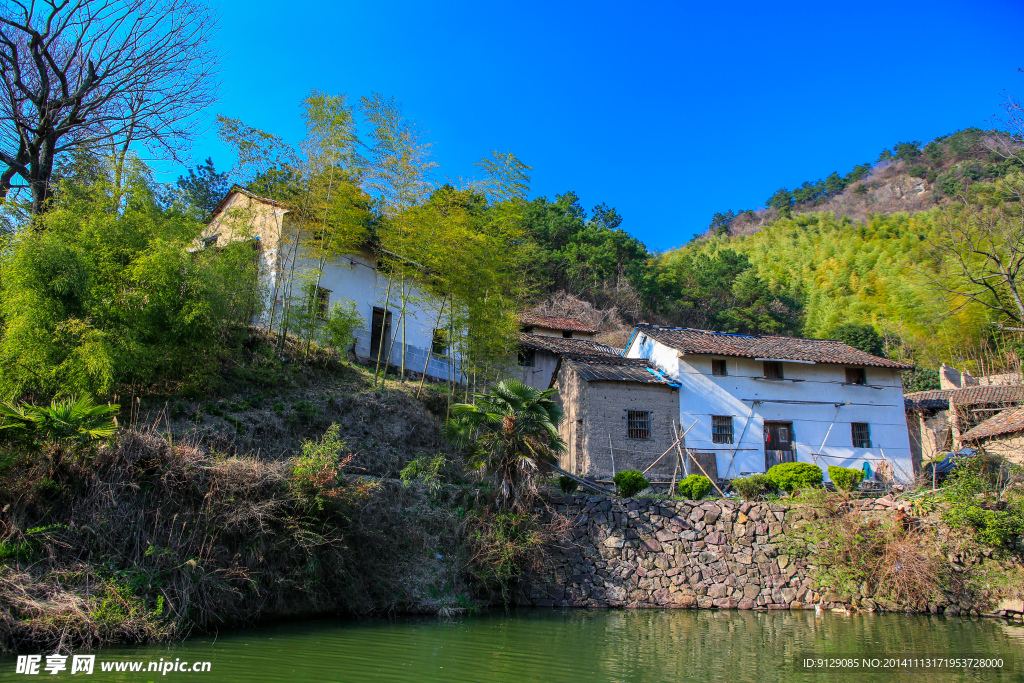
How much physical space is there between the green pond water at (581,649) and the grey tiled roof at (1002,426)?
9.22 meters

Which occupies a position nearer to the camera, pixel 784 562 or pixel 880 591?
pixel 880 591

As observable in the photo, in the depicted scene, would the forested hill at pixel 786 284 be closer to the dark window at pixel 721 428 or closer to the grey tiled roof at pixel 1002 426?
the grey tiled roof at pixel 1002 426

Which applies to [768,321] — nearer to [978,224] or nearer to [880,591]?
[978,224]

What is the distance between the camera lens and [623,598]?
12203 mm

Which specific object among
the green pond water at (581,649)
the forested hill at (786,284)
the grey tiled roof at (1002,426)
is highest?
the forested hill at (786,284)

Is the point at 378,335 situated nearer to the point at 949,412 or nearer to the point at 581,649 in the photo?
the point at 581,649

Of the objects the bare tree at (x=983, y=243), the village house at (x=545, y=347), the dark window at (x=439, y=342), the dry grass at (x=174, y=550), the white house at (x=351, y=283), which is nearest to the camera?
the dry grass at (x=174, y=550)

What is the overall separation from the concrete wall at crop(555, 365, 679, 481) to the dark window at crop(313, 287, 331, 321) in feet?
25.8

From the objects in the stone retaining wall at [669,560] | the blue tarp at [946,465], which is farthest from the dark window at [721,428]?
the stone retaining wall at [669,560]

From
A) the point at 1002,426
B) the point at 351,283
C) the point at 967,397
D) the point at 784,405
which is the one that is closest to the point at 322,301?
the point at 351,283

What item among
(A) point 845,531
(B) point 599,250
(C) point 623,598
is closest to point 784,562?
(A) point 845,531

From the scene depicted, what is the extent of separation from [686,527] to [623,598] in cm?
207

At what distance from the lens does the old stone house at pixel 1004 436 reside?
17.8m

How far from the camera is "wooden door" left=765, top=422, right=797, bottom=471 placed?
749 inches
